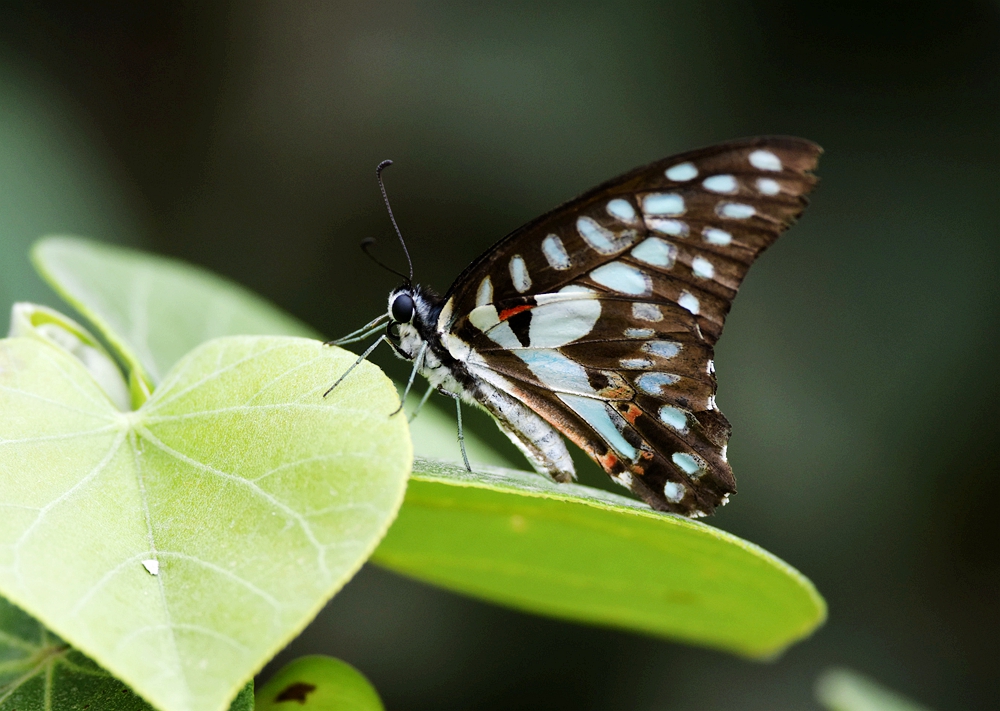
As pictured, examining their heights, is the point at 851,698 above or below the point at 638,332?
below

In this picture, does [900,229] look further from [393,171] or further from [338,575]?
[338,575]

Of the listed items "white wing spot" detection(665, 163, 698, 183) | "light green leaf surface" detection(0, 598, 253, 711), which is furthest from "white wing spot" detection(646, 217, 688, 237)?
"light green leaf surface" detection(0, 598, 253, 711)

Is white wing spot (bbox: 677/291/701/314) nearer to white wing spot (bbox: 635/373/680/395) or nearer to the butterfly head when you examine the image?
white wing spot (bbox: 635/373/680/395)

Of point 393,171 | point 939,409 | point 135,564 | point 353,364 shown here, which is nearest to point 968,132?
point 939,409

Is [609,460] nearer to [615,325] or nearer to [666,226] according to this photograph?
[615,325]

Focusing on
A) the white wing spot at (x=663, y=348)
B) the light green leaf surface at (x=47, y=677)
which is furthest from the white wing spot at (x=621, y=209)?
the light green leaf surface at (x=47, y=677)

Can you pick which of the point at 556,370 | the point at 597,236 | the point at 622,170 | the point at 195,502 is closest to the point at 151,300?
the point at 556,370

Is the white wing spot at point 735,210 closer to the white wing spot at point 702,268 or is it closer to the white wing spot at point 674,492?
the white wing spot at point 702,268
